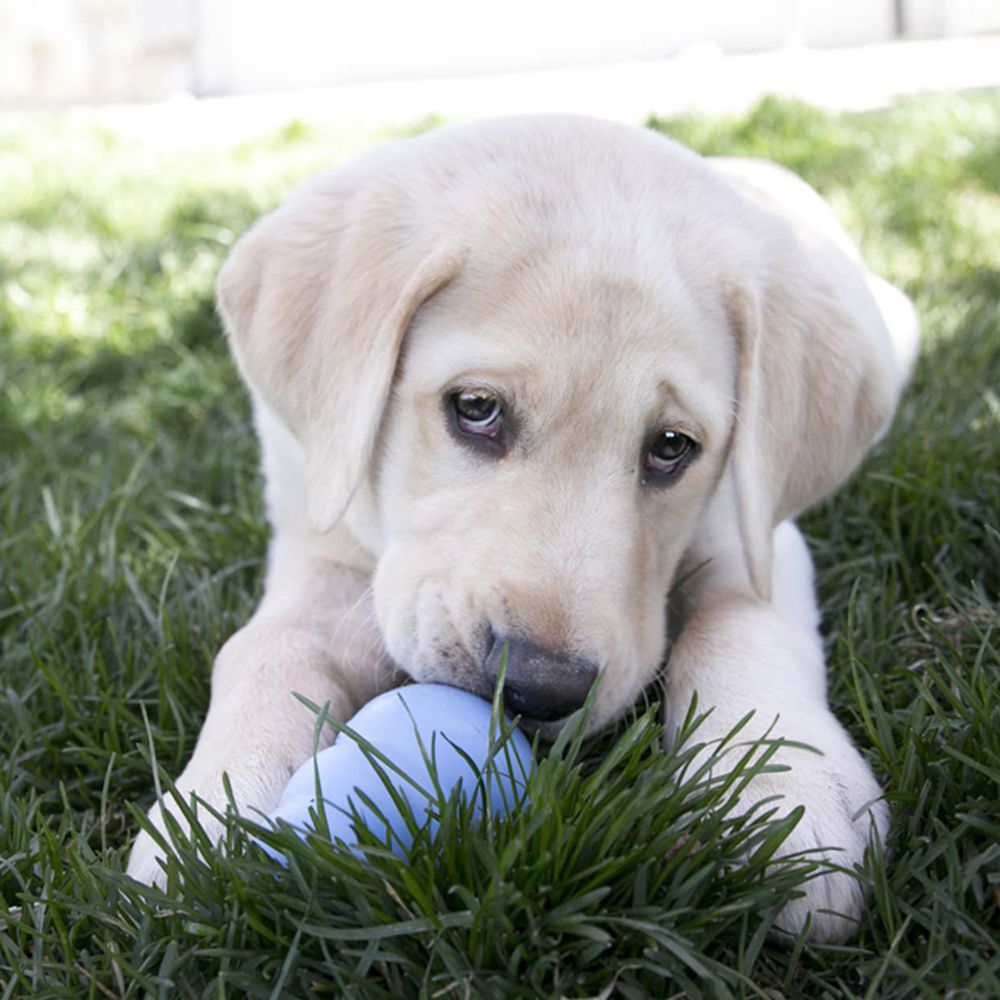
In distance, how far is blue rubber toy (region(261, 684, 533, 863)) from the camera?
6.20 ft

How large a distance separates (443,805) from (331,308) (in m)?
1.12

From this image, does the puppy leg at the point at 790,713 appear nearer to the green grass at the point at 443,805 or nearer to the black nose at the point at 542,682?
the green grass at the point at 443,805

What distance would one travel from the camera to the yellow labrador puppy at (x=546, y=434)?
2191 mm

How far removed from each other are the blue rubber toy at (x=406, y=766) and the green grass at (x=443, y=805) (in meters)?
0.08

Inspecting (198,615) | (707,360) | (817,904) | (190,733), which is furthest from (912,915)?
(198,615)

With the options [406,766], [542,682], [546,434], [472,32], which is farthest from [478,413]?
[472,32]

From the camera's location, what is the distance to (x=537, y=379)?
2328mm

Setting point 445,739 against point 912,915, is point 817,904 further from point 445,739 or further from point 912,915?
point 445,739

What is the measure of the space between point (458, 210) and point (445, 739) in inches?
42.7

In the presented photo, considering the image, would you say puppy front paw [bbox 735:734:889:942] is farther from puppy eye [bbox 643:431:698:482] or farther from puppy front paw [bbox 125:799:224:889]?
puppy front paw [bbox 125:799:224:889]

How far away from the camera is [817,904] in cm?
188

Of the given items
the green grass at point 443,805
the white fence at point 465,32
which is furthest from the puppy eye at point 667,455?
the white fence at point 465,32

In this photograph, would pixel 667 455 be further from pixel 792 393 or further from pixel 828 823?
pixel 828 823

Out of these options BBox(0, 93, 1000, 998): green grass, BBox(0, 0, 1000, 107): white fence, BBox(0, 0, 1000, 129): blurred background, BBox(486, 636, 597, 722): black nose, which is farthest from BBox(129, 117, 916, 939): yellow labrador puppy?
BBox(0, 0, 1000, 107): white fence
